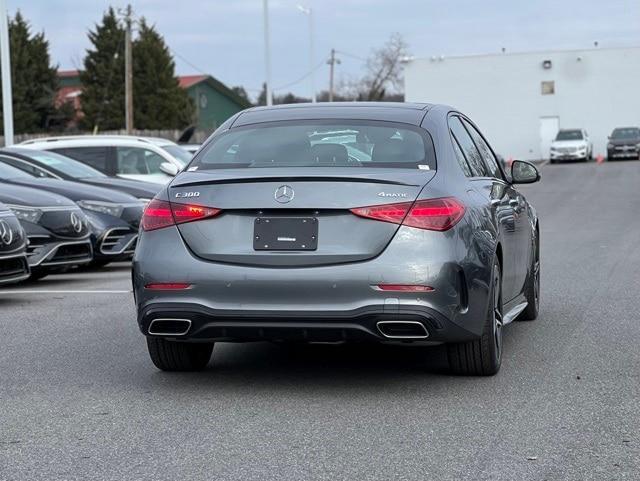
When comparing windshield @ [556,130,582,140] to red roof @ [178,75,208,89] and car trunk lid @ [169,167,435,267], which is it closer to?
red roof @ [178,75,208,89]

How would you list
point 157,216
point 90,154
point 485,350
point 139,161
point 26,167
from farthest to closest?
1. point 139,161
2. point 90,154
3. point 26,167
4. point 485,350
5. point 157,216

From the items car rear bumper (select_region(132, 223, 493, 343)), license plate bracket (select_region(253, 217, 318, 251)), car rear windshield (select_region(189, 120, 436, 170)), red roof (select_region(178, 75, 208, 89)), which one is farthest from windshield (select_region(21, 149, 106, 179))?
red roof (select_region(178, 75, 208, 89))

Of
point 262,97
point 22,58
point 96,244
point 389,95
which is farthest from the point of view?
point 262,97

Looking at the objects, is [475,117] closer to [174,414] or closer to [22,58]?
[22,58]

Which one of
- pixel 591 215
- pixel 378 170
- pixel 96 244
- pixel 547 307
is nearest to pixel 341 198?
pixel 378 170

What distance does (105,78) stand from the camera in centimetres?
6650

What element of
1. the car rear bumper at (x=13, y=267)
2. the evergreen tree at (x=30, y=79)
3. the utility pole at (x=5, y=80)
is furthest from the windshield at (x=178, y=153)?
the evergreen tree at (x=30, y=79)

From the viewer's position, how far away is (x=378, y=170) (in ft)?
20.7

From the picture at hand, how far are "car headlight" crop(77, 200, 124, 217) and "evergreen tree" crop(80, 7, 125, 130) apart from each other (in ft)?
173

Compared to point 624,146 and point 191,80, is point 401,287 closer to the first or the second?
point 624,146

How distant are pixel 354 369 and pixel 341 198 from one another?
1514mm

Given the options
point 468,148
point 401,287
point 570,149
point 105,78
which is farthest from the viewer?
point 105,78

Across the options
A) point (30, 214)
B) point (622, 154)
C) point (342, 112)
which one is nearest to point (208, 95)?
point (622, 154)

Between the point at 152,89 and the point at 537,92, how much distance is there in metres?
21.4
